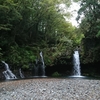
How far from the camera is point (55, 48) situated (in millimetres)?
22344

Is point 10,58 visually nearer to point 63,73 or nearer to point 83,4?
point 63,73

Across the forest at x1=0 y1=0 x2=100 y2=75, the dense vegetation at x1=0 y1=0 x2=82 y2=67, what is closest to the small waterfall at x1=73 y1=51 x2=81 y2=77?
the forest at x1=0 y1=0 x2=100 y2=75

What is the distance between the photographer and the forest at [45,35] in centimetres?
1902

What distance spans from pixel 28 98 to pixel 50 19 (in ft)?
56.1

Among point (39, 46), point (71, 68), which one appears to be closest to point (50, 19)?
point (39, 46)

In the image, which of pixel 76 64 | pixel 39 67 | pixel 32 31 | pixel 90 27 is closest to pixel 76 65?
pixel 76 64

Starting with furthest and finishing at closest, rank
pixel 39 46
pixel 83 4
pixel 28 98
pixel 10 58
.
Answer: pixel 39 46 < pixel 83 4 < pixel 10 58 < pixel 28 98

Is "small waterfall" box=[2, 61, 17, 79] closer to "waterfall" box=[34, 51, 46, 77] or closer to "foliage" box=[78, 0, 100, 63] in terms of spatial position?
"waterfall" box=[34, 51, 46, 77]

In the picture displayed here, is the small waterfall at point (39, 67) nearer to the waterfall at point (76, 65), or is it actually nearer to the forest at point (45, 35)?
the forest at point (45, 35)

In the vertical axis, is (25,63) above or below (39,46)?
below

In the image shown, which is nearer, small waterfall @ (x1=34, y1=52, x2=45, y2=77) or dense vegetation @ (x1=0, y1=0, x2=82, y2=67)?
dense vegetation @ (x1=0, y1=0, x2=82, y2=67)

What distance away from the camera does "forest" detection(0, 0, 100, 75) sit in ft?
62.4

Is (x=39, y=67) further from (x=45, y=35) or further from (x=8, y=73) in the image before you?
(x=45, y=35)

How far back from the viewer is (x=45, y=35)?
25.4m
